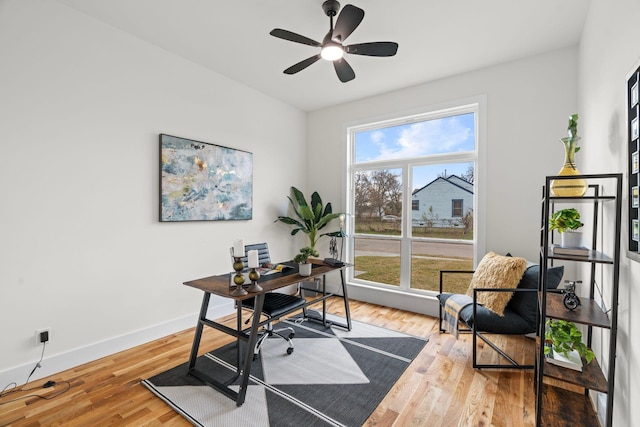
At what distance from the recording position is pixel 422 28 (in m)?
2.67

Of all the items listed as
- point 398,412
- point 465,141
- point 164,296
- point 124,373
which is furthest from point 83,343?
point 465,141

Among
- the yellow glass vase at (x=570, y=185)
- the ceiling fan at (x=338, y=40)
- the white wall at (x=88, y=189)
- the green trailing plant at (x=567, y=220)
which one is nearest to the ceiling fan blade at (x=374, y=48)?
the ceiling fan at (x=338, y=40)

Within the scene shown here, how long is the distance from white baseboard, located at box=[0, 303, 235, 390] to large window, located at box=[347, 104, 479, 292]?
96.9 inches

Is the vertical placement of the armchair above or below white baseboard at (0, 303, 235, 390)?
above

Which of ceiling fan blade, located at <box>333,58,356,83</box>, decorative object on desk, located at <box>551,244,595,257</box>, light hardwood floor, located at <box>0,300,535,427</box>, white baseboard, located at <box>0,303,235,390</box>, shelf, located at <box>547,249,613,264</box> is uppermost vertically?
ceiling fan blade, located at <box>333,58,356,83</box>

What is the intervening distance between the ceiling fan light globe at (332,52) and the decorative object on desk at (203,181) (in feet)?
5.82

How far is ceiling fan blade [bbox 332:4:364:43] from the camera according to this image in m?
1.95

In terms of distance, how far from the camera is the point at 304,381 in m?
2.33

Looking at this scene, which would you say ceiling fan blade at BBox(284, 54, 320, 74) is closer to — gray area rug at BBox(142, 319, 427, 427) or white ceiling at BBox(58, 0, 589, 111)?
white ceiling at BBox(58, 0, 589, 111)

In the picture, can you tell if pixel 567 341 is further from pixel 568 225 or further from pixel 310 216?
pixel 310 216

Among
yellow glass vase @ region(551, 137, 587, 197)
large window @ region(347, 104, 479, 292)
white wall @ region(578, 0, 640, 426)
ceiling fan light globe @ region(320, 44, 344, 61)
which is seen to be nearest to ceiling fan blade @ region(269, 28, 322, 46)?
ceiling fan light globe @ region(320, 44, 344, 61)

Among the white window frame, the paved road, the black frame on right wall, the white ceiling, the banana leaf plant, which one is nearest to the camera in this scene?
the black frame on right wall

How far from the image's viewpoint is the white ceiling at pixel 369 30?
2414 mm

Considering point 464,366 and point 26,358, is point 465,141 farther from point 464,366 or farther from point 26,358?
point 26,358
